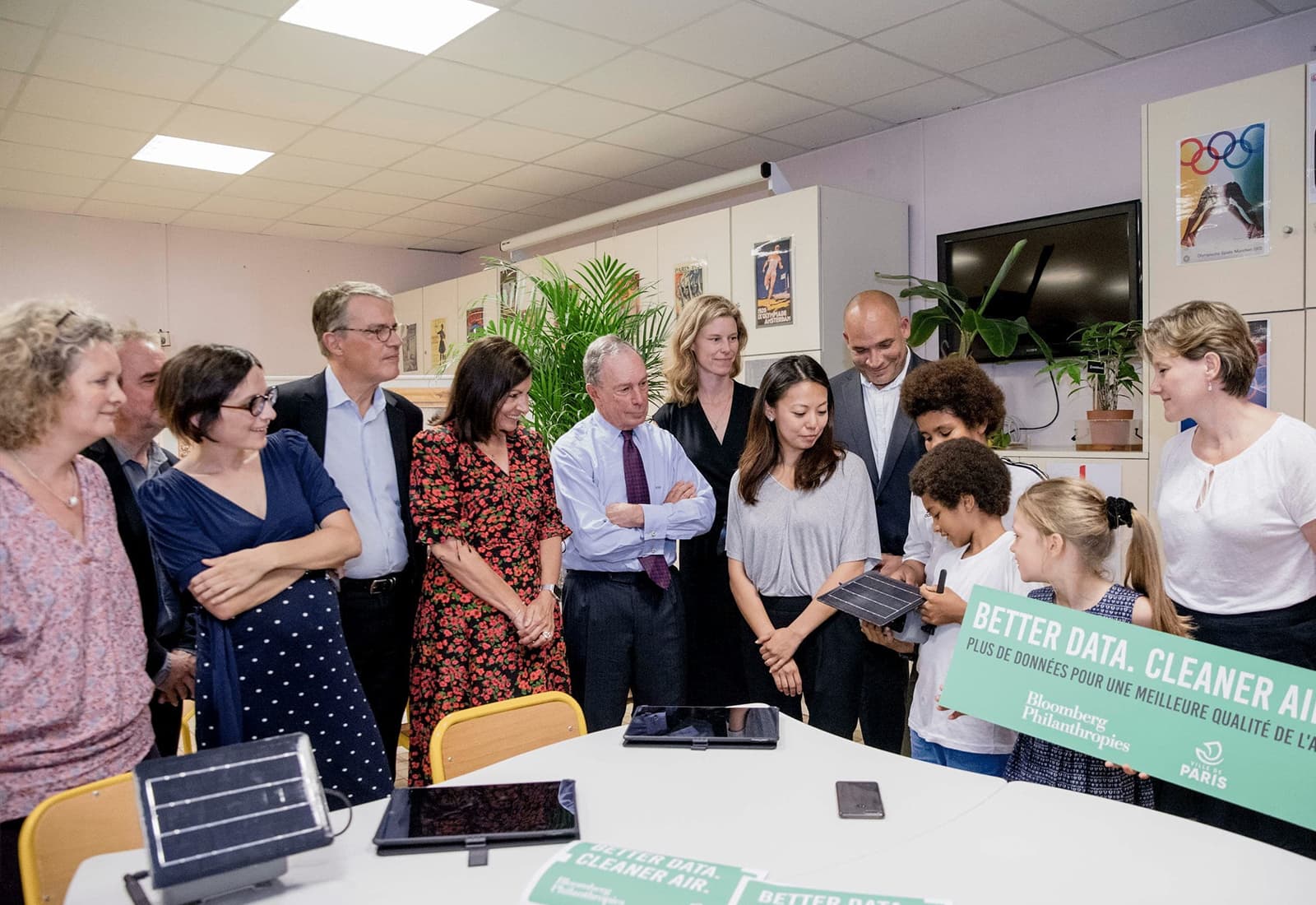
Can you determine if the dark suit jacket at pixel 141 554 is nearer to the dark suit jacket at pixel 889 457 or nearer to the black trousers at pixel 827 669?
the black trousers at pixel 827 669

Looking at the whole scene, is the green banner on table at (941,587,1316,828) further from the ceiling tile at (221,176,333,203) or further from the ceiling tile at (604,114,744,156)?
the ceiling tile at (221,176,333,203)

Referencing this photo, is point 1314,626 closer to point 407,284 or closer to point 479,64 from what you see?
point 479,64

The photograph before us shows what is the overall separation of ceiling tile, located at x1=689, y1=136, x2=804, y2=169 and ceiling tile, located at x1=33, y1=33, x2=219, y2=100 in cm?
287

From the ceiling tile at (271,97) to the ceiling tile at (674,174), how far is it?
2.11m

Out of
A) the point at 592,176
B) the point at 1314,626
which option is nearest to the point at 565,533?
the point at 1314,626

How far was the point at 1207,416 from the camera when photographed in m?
2.04

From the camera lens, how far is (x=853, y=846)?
1336mm

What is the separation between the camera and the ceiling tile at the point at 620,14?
375cm

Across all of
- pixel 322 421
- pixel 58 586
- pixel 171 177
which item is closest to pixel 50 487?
pixel 58 586

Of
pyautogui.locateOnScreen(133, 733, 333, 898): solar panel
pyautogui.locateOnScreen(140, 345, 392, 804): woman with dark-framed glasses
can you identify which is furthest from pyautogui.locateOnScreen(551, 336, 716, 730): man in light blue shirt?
pyautogui.locateOnScreen(133, 733, 333, 898): solar panel

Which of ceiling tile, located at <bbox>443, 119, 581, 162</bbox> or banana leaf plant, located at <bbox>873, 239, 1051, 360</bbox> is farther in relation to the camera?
ceiling tile, located at <bbox>443, 119, 581, 162</bbox>

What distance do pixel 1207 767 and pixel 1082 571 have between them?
1.68 ft

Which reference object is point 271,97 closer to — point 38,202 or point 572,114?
point 572,114

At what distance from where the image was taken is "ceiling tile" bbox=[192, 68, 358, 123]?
454 centimetres
